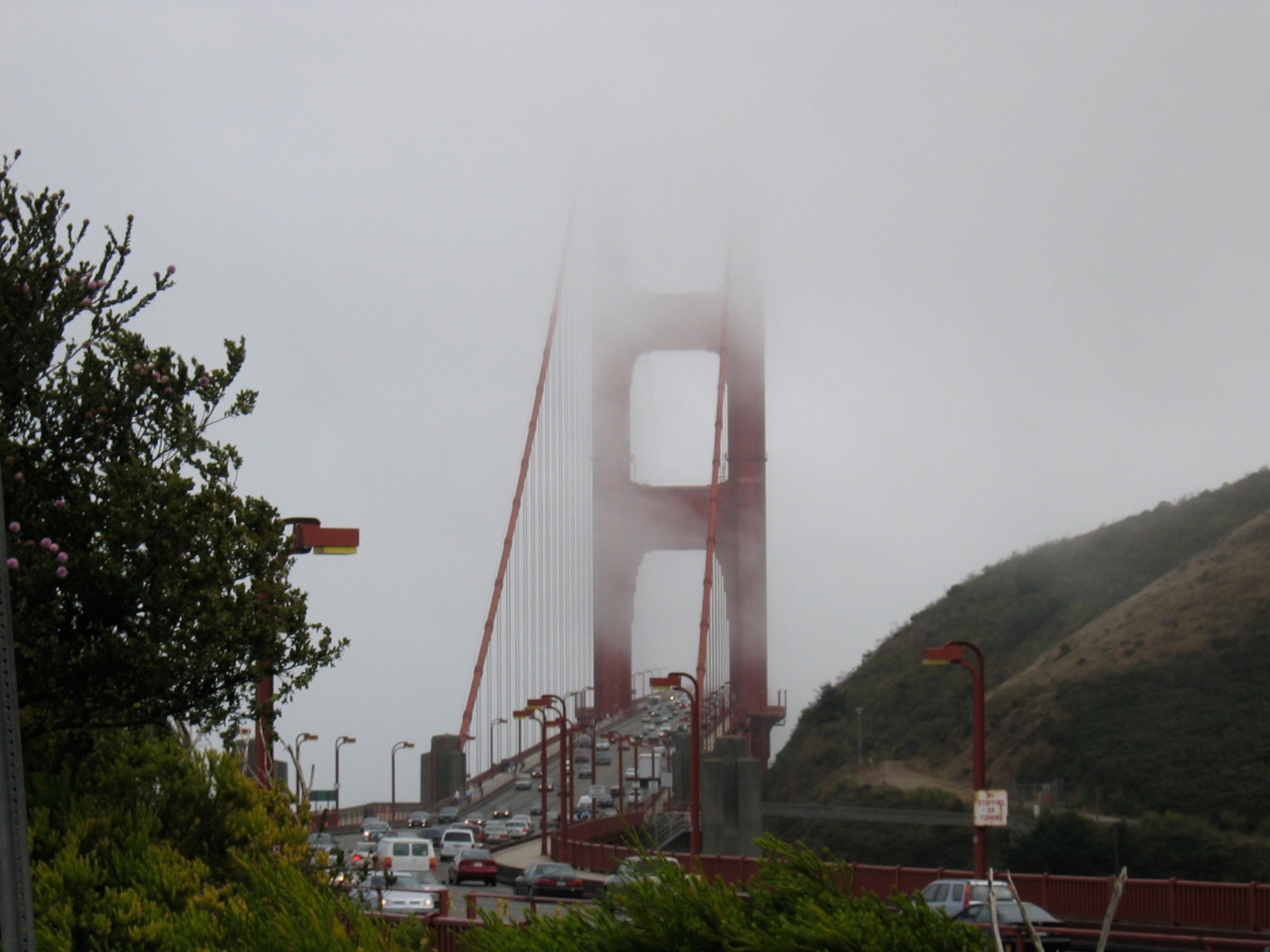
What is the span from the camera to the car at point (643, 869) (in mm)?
7617

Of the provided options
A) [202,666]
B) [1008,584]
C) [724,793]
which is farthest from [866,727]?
[202,666]

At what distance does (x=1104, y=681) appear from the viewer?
62188 millimetres

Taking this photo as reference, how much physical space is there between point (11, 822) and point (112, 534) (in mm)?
5247

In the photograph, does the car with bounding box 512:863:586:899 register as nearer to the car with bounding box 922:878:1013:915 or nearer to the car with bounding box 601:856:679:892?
the car with bounding box 922:878:1013:915

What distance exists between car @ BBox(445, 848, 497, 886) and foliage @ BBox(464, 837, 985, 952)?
2915 cm

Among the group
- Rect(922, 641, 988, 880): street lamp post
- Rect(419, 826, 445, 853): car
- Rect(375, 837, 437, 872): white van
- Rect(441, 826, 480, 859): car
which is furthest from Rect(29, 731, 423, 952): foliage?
Rect(419, 826, 445, 853): car

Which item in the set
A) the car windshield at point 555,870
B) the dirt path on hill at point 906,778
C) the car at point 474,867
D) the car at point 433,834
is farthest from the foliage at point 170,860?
the dirt path on hill at point 906,778

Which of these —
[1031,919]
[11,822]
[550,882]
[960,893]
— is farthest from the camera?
[550,882]

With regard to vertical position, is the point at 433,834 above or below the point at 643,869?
below

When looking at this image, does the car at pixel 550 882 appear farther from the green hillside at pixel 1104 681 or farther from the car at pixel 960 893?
the green hillside at pixel 1104 681

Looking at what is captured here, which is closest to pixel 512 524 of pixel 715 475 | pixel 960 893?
pixel 715 475

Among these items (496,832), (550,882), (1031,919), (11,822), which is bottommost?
(496,832)

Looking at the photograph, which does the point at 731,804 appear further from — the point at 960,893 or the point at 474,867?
the point at 960,893

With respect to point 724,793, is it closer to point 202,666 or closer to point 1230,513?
point 202,666
